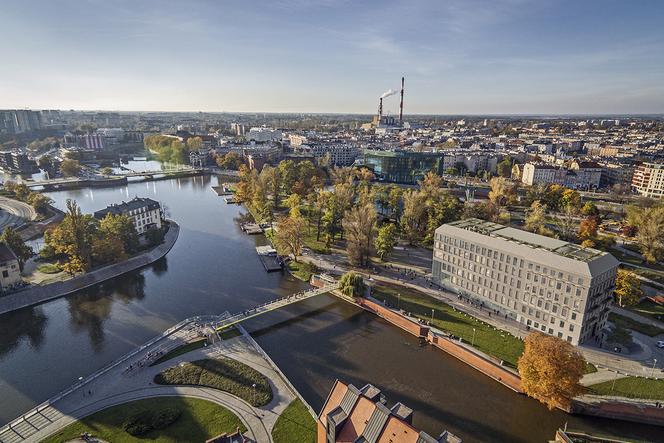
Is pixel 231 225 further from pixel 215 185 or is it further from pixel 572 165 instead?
pixel 572 165

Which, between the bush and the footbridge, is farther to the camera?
the footbridge

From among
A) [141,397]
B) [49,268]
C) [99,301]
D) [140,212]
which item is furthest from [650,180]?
[49,268]

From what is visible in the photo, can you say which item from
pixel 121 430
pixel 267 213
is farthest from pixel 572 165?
pixel 121 430

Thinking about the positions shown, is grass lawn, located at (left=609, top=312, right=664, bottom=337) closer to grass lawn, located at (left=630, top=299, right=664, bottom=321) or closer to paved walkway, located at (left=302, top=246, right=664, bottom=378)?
paved walkway, located at (left=302, top=246, right=664, bottom=378)

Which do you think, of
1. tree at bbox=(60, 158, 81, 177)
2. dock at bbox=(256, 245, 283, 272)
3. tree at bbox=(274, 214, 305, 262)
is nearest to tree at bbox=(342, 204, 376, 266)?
tree at bbox=(274, 214, 305, 262)

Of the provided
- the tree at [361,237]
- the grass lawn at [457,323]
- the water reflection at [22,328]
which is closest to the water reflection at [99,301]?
the water reflection at [22,328]

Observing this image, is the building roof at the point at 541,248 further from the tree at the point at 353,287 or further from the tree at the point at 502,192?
the tree at the point at 502,192

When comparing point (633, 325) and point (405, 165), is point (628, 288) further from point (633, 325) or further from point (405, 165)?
point (405, 165)
